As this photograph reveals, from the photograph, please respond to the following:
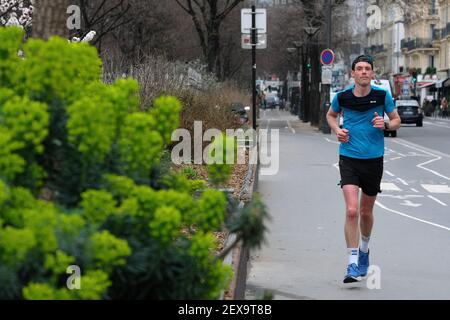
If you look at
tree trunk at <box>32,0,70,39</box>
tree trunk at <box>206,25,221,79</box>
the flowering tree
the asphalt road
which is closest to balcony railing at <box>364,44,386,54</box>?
tree trunk at <box>206,25,221,79</box>

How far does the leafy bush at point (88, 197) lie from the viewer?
413 cm

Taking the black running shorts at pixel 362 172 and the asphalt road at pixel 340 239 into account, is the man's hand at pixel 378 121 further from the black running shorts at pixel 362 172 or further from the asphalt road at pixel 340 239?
the asphalt road at pixel 340 239

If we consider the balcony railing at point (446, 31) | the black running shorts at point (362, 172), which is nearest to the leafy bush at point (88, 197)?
the black running shorts at point (362, 172)

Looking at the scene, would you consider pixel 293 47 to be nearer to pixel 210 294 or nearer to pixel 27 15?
pixel 27 15

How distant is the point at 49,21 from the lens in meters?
7.68

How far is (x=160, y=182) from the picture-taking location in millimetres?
4844

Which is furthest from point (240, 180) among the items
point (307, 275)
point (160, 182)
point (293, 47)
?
point (293, 47)

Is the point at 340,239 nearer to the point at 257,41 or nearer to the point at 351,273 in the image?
the point at 351,273

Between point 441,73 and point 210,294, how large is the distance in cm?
10045

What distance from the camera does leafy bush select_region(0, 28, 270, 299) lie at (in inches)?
163

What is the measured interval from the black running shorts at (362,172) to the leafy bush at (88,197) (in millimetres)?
4150

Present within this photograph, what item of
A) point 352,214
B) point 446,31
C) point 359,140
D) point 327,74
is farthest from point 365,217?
point 446,31

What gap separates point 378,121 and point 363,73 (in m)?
0.40
